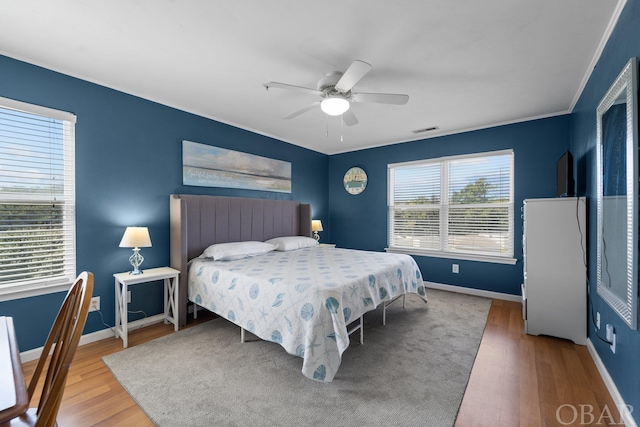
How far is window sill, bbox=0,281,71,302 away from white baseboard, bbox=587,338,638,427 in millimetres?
4155

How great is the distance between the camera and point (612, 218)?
1828 millimetres

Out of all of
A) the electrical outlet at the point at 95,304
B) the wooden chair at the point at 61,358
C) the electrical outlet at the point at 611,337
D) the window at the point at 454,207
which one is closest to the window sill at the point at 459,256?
the window at the point at 454,207

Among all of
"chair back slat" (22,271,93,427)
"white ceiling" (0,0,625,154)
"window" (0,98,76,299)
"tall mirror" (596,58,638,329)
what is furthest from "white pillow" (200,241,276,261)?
"tall mirror" (596,58,638,329)

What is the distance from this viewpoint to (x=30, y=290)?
2.34 meters

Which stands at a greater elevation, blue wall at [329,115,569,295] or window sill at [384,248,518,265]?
blue wall at [329,115,569,295]

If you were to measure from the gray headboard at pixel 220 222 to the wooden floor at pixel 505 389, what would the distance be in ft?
2.90

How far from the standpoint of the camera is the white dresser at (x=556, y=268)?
2.63m

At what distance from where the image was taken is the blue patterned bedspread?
6.53ft

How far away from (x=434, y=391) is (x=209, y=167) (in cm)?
339

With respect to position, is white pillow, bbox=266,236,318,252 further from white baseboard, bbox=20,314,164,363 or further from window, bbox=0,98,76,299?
window, bbox=0,98,76,299

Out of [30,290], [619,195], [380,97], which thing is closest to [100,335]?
[30,290]

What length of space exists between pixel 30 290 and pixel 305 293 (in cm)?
231

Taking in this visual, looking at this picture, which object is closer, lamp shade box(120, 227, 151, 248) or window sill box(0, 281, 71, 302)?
window sill box(0, 281, 71, 302)

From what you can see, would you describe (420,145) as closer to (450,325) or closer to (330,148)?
(330,148)
